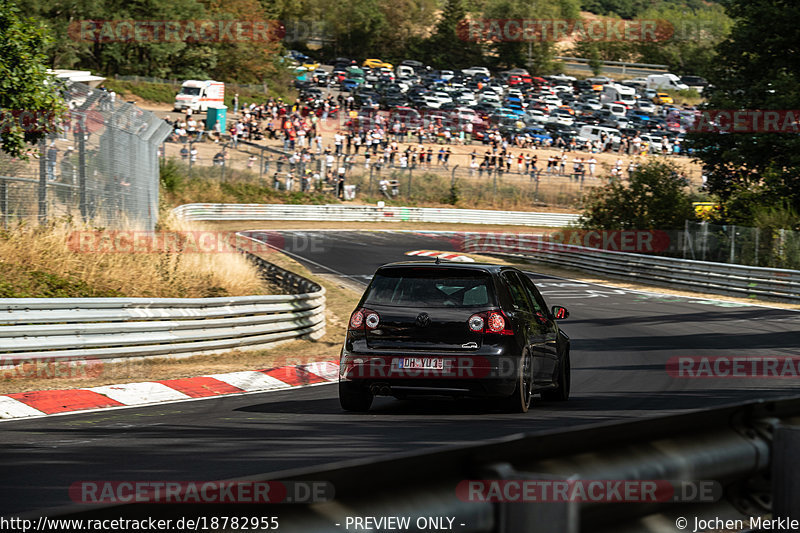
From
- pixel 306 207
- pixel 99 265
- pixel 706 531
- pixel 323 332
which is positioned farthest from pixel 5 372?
pixel 306 207

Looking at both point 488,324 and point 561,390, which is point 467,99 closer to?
point 561,390

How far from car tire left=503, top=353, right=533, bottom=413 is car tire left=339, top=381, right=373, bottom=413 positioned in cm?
140

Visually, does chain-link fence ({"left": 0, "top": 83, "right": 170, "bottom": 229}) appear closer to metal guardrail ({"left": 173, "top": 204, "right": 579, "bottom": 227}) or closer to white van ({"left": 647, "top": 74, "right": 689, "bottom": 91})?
metal guardrail ({"left": 173, "top": 204, "right": 579, "bottom": 227})

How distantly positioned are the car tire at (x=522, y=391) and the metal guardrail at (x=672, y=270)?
20200 millimetres

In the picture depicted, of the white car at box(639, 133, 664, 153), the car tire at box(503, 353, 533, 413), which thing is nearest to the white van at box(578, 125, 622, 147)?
the white car at box(639, 133, 664, 153)

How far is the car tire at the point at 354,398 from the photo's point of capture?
32.2 ft

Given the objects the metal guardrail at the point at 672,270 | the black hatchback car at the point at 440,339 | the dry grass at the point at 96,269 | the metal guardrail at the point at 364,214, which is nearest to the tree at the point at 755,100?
the metal guardrail at the point at 672,270

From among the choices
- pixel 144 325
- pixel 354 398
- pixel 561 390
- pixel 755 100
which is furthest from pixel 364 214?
pixel 354 398

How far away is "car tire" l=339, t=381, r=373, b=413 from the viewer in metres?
9.83

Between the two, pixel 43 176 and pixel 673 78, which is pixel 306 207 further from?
pixel 673 78

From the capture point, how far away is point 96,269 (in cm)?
1603

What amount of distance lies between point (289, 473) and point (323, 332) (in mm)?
16552

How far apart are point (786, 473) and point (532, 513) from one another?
1.43m

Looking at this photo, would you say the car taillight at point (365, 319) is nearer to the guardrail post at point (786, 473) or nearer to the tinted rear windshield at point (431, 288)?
the tinted rear windshield at point (431, 288)
